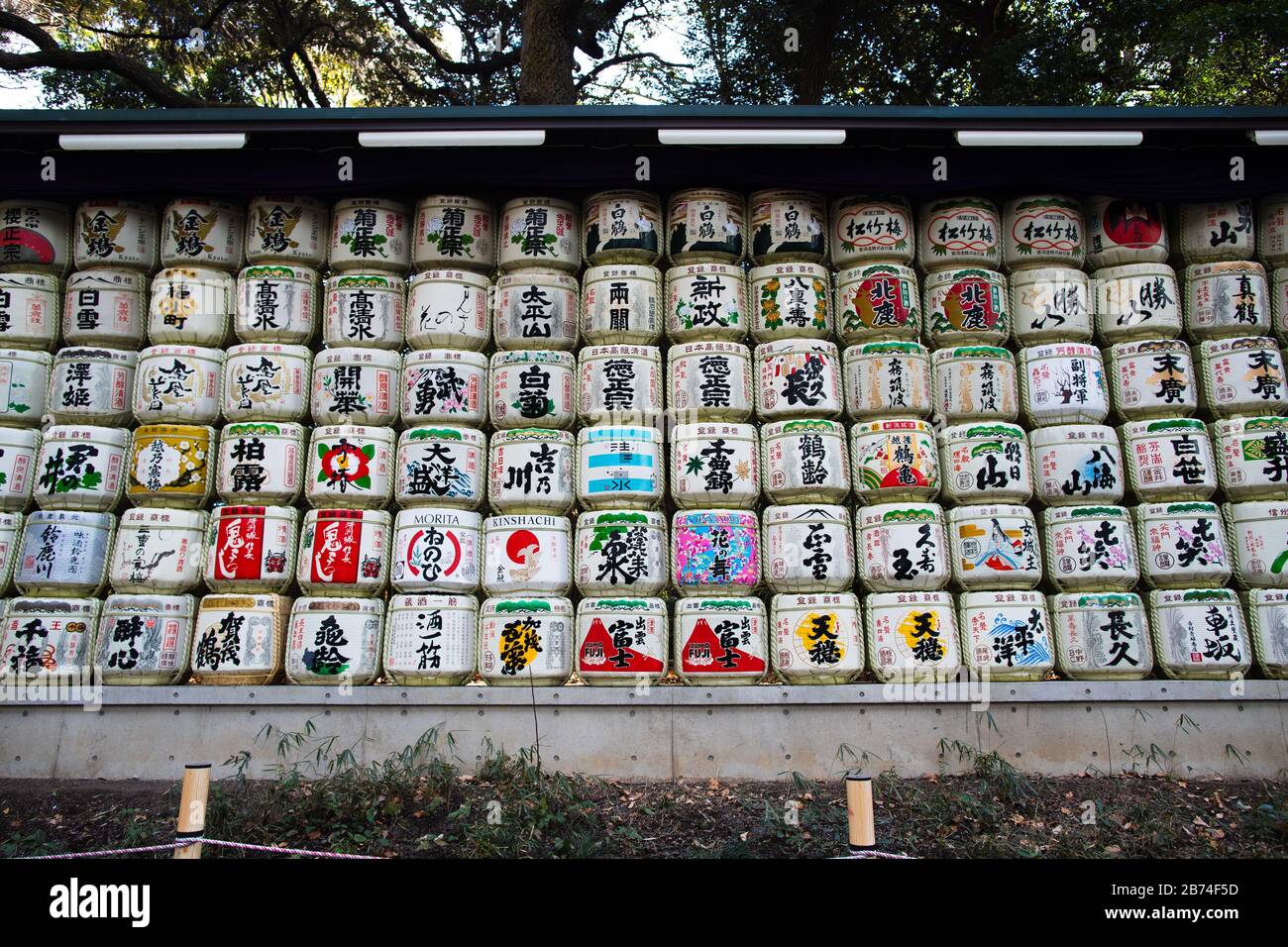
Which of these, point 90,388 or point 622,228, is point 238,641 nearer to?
point 90,388

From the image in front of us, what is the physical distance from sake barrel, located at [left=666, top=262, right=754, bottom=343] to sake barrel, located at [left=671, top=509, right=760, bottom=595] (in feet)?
4.14

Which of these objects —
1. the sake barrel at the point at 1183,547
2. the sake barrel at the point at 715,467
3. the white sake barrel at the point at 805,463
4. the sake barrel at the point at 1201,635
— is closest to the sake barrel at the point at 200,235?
the sake barrel at the point at 715,467

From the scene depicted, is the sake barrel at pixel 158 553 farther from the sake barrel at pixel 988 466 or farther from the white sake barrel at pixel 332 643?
the sake barrel at pixel 988 466

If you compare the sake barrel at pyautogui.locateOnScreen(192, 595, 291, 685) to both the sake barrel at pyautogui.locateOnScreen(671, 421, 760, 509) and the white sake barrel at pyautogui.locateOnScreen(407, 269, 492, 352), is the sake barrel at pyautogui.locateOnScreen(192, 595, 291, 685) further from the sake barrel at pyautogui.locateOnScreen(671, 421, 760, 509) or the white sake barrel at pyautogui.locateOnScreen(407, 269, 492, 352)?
the sake barrel at pyautogui.locateOnScreen(671, 421, 760, 509)

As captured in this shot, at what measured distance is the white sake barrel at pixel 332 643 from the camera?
5.89 metres

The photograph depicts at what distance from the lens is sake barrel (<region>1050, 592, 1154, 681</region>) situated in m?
5.90

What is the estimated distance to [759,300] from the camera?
6.55 m

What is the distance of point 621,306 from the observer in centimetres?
649

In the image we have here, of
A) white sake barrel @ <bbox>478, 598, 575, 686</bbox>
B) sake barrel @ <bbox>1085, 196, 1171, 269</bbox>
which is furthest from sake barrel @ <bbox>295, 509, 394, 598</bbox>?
sake barrel @ <bbox>1085, 196, 1171, 269</bbox>

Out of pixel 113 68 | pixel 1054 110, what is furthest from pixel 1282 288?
pixel 113 68

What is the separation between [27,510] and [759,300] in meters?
5.16

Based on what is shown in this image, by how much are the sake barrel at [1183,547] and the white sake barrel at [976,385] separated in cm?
112

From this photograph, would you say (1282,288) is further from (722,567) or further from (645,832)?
(645,832)

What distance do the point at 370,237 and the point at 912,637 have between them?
4527 millimetres
